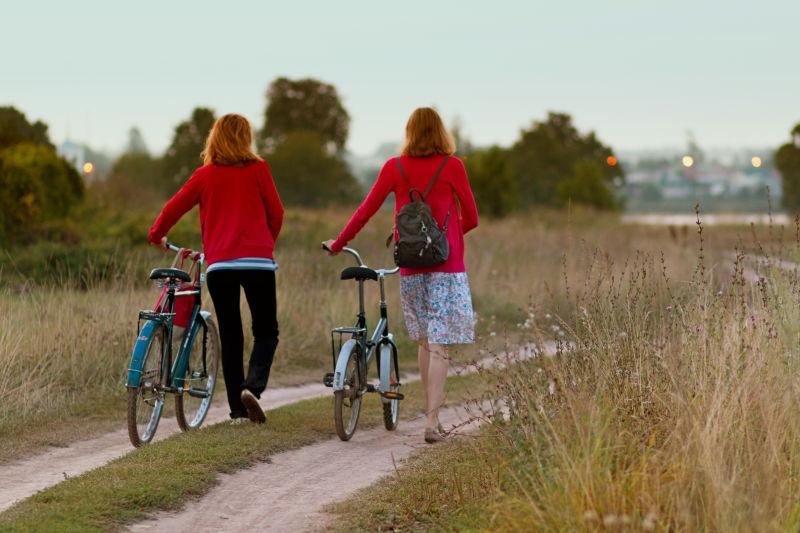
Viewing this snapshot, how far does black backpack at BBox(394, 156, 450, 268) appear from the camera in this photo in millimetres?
9094

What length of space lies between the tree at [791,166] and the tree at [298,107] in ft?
90.7

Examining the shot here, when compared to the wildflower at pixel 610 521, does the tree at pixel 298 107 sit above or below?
above

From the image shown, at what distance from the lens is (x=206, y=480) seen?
8250 mm

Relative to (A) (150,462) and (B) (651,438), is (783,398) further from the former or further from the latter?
(A) (150,462)

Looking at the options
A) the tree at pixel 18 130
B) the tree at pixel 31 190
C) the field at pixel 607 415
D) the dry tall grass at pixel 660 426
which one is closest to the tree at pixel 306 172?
the tree at pixel 18 130

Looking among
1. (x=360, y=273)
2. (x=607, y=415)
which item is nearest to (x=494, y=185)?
(x=360, y=273)

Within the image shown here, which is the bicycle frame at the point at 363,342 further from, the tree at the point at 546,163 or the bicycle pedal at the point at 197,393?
the tree at the point at 546,163

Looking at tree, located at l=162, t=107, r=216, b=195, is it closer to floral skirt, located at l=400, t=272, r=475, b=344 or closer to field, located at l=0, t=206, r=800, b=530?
field, located at l=0, t=206, r=800, b=530

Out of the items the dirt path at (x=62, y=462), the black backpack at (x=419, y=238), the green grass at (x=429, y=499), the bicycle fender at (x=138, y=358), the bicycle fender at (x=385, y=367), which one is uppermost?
the black backpack at (x=419, y=238)

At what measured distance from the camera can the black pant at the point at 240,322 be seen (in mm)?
9641

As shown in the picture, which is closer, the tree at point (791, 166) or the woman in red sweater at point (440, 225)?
the woman in red sweater at point (440, 225)

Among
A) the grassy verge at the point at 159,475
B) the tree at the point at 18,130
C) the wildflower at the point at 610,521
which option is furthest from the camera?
the tree at the point at 18,130

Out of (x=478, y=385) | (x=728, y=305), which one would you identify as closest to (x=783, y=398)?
(x=728, y=305)

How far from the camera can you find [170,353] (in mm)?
9523
